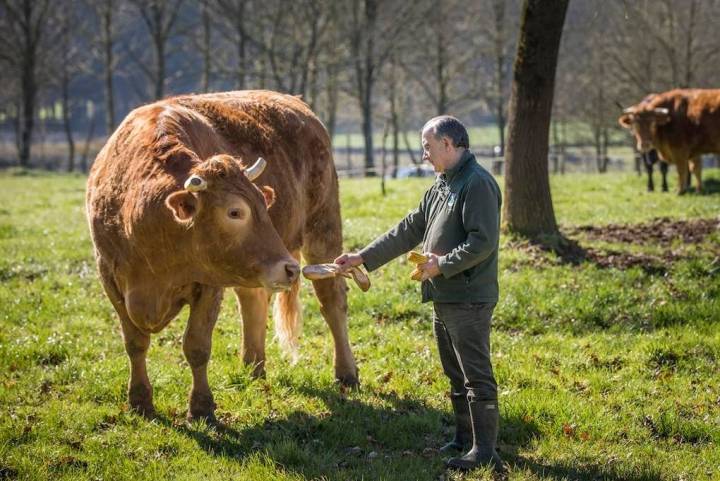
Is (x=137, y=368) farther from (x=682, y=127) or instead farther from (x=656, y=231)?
(x=682, y=127)

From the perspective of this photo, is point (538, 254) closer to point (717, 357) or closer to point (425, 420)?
point (717, 357)

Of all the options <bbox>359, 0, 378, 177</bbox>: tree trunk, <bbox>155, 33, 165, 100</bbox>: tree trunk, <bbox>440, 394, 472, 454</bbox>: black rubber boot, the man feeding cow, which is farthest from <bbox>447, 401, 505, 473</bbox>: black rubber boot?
<bbox>155, 33, 165, 100</bbox>: tree trunk

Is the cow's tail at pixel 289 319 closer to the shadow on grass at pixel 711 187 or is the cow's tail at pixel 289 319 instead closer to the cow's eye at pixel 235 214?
the cow's eye at pixel 235 214

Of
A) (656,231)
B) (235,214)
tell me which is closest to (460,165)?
(235,214)

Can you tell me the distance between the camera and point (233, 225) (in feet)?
19.2

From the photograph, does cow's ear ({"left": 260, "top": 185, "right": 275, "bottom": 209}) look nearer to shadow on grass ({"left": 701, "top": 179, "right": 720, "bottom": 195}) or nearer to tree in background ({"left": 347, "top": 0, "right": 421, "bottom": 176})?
shadow on grass ({"left": 701, "top": 179, "right": 720, "bottom": 195})

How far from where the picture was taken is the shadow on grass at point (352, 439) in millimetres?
5715

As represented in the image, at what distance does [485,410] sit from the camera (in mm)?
5480

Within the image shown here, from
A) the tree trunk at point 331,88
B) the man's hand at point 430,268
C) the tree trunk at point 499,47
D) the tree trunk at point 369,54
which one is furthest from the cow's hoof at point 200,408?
the tree trunk at point 499,47

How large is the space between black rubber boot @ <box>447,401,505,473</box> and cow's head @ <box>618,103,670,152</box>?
16751 mm

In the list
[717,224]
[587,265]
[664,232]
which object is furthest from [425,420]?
[717,224]

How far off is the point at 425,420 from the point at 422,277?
1.66 m

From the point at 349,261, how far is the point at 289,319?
232 cm

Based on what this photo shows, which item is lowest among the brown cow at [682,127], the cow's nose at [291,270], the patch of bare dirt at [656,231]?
the patch of bare dirt at [656,231]
